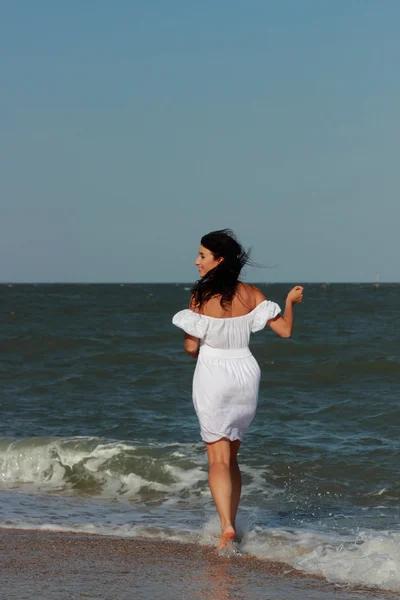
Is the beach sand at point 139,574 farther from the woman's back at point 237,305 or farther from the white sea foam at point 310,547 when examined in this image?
the woman's back at point 237,305

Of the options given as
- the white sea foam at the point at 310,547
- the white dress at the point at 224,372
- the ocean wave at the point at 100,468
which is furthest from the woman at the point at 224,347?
the ocean wave at the point at 100,468

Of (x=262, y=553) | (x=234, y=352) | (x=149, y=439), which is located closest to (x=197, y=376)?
(x=234, y=352)

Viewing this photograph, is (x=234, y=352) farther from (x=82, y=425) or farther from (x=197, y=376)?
(x=82, y=425)

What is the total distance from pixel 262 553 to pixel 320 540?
64cm

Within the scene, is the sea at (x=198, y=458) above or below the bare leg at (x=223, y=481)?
below

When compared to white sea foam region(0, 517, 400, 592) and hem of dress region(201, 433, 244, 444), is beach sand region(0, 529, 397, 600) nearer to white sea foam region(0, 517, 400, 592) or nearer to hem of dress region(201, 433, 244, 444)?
white sea foam region(0, 517, 400, 592)

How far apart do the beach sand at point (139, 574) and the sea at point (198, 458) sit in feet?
0.74

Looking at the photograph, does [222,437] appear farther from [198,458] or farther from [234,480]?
[198,458]

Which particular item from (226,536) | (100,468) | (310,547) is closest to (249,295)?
(226,536)

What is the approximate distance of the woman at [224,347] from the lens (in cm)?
489

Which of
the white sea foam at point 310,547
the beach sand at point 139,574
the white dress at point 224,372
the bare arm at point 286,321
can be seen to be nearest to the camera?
the beach sand at point 139,574

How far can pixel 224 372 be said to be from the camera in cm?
488

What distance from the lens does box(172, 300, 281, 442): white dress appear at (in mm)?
4875

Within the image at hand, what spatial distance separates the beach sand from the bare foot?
74mm
